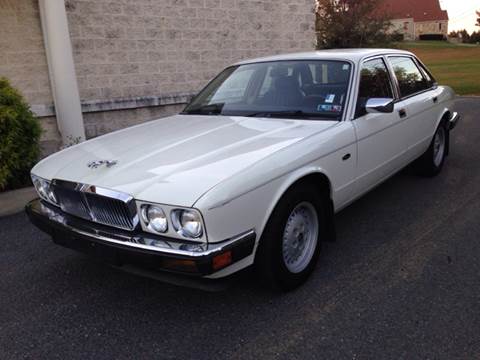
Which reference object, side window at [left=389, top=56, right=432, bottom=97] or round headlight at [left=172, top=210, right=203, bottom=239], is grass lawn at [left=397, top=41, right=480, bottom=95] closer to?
side window at [left=389, top=56, right=432, bottom=97]

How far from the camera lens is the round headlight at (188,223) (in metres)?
2.43

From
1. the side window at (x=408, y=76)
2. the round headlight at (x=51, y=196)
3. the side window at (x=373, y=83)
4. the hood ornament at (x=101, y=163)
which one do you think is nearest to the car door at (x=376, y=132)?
the side window at (x=373, y=83)

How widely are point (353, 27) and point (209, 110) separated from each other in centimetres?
1821

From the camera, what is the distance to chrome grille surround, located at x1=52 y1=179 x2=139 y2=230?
2592mm

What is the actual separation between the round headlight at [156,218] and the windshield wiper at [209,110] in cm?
172

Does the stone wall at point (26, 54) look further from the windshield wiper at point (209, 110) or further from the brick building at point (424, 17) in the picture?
the brick building at point (424, 17)

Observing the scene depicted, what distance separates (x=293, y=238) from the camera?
312 centimetres

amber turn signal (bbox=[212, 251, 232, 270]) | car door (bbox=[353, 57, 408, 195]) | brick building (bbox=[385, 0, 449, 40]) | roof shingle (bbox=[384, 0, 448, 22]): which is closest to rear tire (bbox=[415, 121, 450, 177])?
car door (bbox=[353, 57, 408, 195])

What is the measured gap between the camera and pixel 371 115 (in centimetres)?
379

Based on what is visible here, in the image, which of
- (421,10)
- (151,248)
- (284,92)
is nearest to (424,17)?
(421,10)

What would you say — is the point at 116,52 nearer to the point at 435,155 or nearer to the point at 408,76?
the point at 408,76

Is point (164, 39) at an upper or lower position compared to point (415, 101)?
upper

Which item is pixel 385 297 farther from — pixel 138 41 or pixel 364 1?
pixel 364 1

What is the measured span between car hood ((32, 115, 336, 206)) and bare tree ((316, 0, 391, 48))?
17.9m
